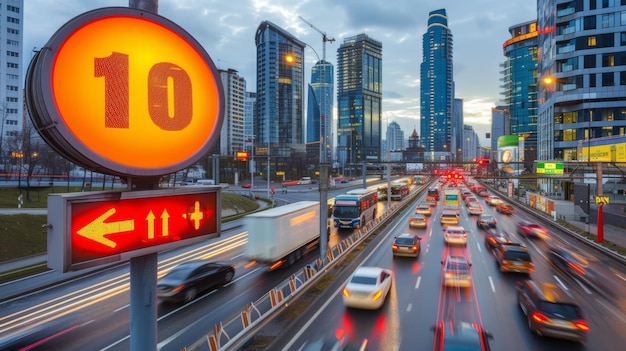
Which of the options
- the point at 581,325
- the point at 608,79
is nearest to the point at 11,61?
the point at 581,325

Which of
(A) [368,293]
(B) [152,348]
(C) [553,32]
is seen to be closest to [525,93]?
(C) [553,32]

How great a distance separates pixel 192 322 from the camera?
14.2 metres

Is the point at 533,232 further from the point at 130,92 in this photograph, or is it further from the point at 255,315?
the point at 130,92

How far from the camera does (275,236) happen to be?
20.8m

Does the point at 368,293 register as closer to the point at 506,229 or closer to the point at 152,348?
the point at 152,348

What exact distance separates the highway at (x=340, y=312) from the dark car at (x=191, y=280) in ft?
1.55

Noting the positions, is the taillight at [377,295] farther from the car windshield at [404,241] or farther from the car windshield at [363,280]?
the car windshield at [404,241]

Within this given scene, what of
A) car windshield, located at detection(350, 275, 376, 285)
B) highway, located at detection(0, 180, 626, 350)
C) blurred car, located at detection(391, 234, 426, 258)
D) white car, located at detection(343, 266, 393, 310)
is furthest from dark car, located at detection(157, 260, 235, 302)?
blurred car, located at detection(391, 234, 426, 258)

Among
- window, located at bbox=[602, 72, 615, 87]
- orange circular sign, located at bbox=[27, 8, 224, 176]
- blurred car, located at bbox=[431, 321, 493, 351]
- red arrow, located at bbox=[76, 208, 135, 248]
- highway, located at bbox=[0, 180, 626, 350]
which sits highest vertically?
window, located at bbox=[602, 72, 615, 87]

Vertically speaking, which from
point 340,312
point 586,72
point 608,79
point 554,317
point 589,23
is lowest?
point 340,312

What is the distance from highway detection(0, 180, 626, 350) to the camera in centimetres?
Result: 1261

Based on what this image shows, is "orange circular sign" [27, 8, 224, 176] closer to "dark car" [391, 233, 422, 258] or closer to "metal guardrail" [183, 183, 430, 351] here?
"metal guardrail" [183, 183, 430, 351]

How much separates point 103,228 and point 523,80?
7640 inches

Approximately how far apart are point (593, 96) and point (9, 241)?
275 ft
